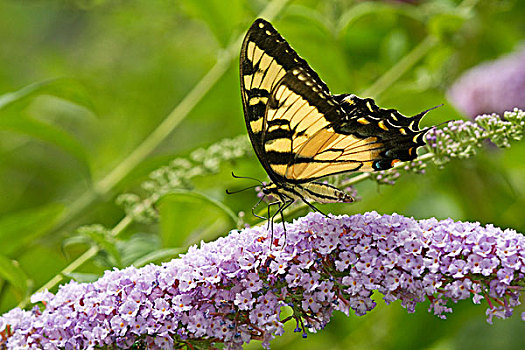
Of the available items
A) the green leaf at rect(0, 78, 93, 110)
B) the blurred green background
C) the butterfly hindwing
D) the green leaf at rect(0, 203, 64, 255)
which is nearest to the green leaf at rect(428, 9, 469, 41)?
the blurred green background

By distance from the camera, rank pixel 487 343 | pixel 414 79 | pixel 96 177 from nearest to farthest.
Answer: pixel 487 343 → pixel 414 79 → pixel 96 177

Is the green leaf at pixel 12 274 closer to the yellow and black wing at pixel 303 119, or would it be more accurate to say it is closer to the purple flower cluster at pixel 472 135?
the yellow and black wing at pixel 303 119

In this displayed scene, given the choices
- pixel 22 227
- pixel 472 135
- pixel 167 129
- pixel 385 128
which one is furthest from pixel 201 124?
pixel 472 135

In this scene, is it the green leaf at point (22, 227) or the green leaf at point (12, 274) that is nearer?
the green leaf at point (12, 274)

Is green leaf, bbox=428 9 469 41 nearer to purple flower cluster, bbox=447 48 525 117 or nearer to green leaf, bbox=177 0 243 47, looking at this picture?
purple flower cluster, bbox=447 48 525 117

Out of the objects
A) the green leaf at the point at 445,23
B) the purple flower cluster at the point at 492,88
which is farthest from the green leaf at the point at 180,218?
the purple flower cluster at the point at 492,88

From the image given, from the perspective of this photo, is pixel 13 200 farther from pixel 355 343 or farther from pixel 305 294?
pixel 305 294

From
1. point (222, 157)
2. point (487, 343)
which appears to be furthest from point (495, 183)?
point (222, 157)
